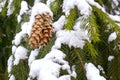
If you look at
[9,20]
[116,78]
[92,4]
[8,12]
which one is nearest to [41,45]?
[92,4]

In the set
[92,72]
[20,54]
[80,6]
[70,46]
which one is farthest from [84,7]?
[20,54]

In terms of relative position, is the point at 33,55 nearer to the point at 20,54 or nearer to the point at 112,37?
the point at 20,54

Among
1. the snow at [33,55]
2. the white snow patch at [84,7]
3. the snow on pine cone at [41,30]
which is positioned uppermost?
the white snow patch at [84,7]

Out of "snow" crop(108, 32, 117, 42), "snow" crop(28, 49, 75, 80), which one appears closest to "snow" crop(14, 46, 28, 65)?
"snow" crop(28, 49, 75, 80)

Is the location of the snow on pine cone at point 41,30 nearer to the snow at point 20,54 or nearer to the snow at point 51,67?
the snow at point 51,67

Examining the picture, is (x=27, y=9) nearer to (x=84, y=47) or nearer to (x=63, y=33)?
(x=63, y=33)

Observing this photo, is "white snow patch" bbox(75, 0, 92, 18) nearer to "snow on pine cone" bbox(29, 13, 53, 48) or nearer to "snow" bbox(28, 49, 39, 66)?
"snow on pine cone" bbox(29, 13, 53, 48)

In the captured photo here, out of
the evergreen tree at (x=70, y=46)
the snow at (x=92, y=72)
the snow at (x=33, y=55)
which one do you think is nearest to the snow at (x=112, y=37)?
the evergreen tree at (x=70, y=46)
